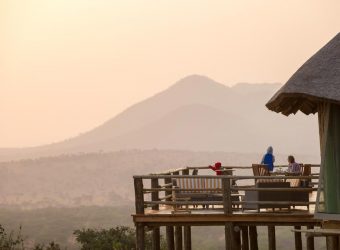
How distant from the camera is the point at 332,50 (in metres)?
20.7

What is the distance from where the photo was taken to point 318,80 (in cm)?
1969

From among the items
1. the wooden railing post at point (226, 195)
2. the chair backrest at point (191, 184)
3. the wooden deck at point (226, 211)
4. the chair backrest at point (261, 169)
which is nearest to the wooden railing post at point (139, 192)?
the wooden deck at point (226, 211)

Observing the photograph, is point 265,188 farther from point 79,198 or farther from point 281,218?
point 79,198

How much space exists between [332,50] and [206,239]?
87067mm

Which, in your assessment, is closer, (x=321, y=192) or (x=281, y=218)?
(x=321, y=192)

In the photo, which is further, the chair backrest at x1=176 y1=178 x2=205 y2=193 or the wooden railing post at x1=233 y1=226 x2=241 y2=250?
the chair backrest at x1=176 y1=178 x2=205 y2=193

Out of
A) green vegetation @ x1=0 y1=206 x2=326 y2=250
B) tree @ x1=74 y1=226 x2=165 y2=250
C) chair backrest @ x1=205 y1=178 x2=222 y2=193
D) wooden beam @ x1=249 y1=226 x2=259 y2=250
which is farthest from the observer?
green vegetation @ x1=0 y1=206 x2=326 y2=250

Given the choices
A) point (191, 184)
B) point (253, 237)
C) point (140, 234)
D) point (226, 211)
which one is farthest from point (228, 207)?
point (253, 237)

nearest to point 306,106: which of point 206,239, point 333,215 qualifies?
point 333,215

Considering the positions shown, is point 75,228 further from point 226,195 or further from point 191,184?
point 226,195

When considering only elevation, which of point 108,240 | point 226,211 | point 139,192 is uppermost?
point 139,192

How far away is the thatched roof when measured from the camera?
19.3 metres

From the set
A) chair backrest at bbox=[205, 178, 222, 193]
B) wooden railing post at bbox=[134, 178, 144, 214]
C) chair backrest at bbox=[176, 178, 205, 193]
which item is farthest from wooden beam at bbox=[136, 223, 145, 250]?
chair backrest at bbox=[205, 178, 222, 193]

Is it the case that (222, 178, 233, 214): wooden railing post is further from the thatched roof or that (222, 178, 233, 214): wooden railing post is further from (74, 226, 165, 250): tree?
(74, 226, 165, 250): tree
